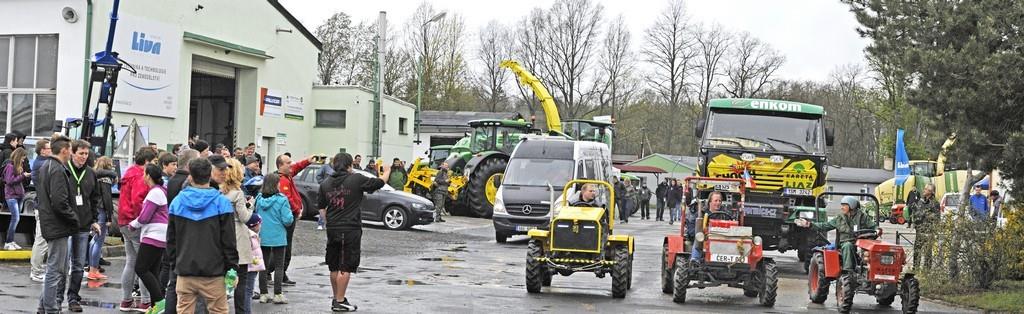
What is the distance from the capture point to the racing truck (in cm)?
1908

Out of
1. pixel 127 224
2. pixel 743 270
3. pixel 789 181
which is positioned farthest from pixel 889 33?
pixel 127 224

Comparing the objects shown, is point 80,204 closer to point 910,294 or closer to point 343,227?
point 343,227

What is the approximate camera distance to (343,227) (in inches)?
446

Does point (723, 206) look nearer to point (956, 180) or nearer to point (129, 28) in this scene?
point (129, 28)

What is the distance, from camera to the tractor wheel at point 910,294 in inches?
491

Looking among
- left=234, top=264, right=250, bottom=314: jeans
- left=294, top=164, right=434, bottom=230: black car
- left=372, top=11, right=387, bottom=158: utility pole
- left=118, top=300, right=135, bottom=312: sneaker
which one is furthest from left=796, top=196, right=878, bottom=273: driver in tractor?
left=372, top=11, right=387, bottom=158: utility pole

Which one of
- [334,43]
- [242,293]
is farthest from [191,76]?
[334,43]

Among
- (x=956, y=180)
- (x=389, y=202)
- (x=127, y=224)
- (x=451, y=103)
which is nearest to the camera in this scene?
(x=127, y=224)

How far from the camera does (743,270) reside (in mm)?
13297

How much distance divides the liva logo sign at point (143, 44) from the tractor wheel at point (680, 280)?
759 inches

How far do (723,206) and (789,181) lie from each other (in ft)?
9.19

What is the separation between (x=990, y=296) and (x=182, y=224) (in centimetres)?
1058

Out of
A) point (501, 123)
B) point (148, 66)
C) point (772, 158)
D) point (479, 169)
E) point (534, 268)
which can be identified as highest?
point (148, 66)

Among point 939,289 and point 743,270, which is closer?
point 743,270
